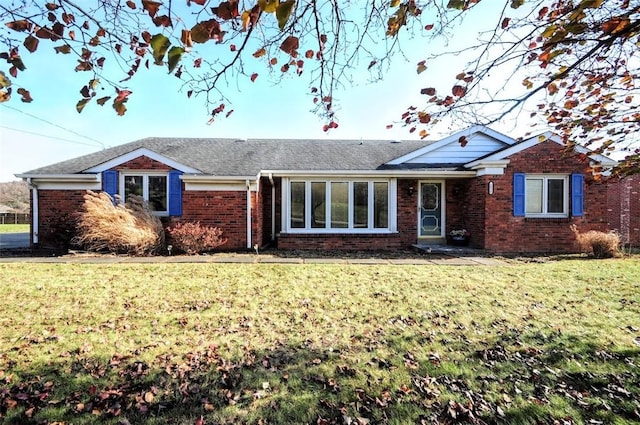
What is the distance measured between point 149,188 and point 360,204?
7583 millimetres

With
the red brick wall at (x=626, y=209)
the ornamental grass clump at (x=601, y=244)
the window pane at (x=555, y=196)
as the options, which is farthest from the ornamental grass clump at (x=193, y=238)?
the red brick wall at (x=626, y=209)

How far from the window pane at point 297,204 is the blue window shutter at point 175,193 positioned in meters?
3.97

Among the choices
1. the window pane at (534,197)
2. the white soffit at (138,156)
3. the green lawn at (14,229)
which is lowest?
the green lawn at (14,229)

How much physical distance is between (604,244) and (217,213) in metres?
12.3

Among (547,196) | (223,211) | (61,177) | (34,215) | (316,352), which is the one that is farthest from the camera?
(547,196)

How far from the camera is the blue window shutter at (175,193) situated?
36.9 feet

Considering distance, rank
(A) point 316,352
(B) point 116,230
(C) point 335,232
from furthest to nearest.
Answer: (C) point 335,232 < (B) point 116,230 < (A) point 316,352

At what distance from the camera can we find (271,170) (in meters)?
11.9

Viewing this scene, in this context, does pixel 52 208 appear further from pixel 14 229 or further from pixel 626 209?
pixel 626 209

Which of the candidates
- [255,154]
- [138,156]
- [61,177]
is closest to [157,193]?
[138,156]

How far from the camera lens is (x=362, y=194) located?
40.8ft

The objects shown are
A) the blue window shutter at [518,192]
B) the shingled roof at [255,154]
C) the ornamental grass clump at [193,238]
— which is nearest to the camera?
the ornamental grass clump at [193,238]

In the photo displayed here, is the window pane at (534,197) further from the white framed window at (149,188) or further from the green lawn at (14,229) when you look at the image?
the green lawn at (14,229)

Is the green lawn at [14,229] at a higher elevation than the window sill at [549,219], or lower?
lower
